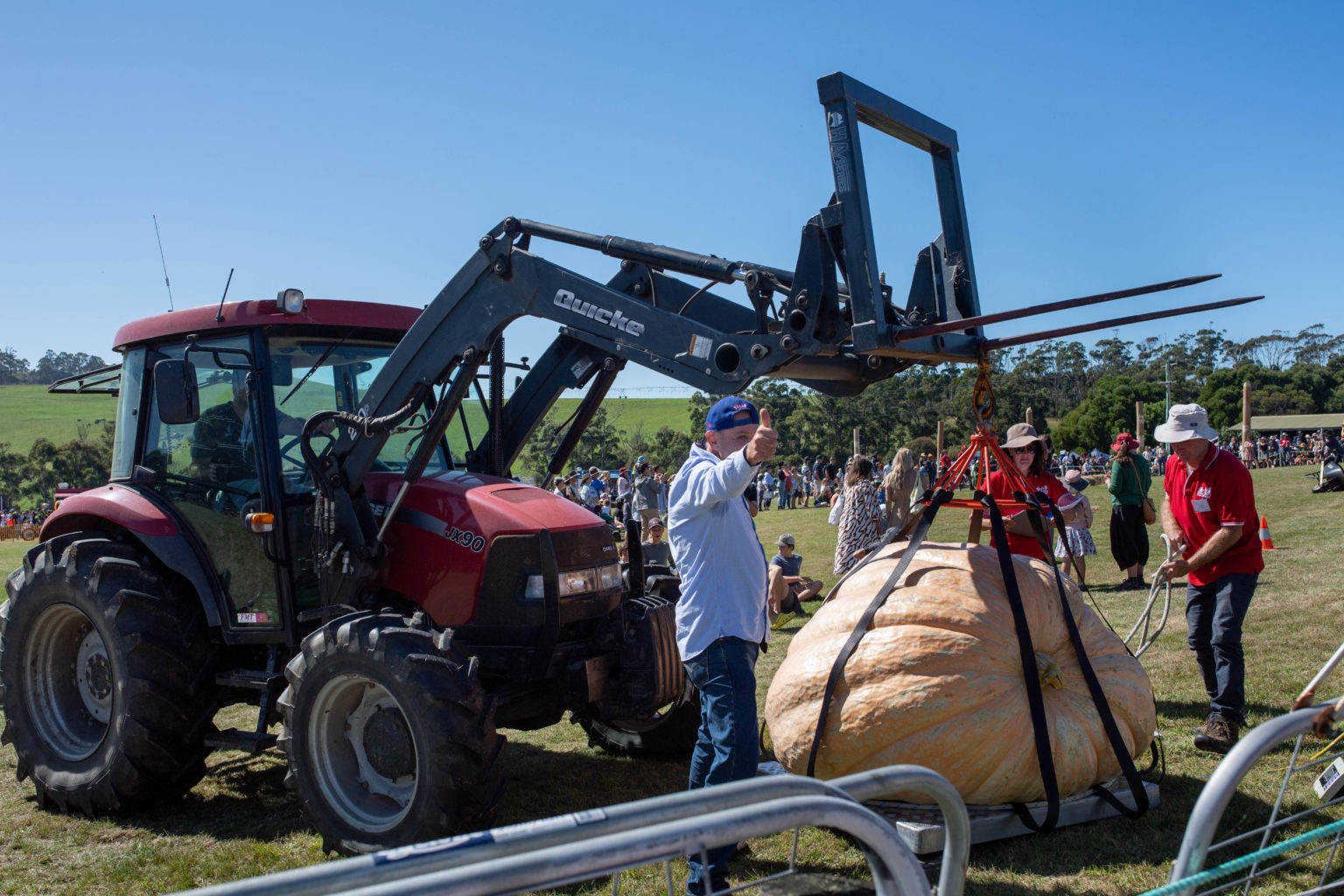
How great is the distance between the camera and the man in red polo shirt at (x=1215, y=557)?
235 inches

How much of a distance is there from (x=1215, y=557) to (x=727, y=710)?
3.57 m

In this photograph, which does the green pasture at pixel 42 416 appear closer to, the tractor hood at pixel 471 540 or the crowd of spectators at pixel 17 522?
the crowd of spectators at pixel 17 522

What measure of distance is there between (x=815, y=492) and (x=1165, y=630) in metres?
27.6

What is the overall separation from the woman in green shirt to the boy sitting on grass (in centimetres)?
373

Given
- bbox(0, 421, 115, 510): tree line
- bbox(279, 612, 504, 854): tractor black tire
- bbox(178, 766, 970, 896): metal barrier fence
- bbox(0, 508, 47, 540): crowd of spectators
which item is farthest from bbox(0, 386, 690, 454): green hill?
bbox(178, 766, 970, 896): metal barrier fence

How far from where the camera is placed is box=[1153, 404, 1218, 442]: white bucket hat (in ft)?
20.4

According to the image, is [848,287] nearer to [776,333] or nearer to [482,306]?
[776,333]

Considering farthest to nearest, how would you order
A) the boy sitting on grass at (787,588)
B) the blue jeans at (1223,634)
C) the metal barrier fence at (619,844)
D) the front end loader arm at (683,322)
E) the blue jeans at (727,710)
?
the boy sitting on grass at (787,588)
the blue jeans at (1223,634)
the front end loader arm at (683,322)
the blue jeans at (727,710)
the metal barrier fence at (619,844)

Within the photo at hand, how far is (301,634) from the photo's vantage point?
5.79 metres

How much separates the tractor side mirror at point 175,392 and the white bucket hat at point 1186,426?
18.0 ft

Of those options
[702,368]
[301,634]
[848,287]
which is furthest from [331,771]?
[848,287]

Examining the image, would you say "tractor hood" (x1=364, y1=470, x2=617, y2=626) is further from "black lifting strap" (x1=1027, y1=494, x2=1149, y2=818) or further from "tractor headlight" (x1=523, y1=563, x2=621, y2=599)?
"black lifting strap" (x1=1027, y1=494, x2=1149, y2=818)

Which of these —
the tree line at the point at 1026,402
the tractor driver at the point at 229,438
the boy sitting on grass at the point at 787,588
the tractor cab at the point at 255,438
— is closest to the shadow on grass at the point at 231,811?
the tractor cab at the point at 255,438

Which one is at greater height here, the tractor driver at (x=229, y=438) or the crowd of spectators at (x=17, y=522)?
the crowd of spectators at (x=17, y=522)
